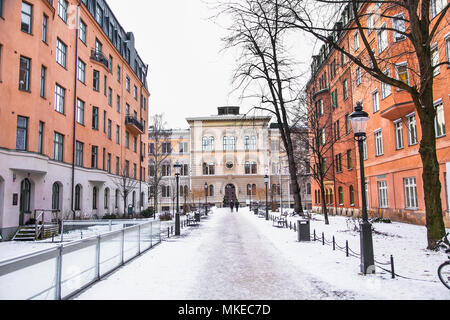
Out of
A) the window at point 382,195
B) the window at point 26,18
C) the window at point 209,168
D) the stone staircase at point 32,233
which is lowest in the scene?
the stone staircase at point 32,233

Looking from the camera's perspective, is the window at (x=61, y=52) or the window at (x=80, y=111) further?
the window at (x=80, y=111)

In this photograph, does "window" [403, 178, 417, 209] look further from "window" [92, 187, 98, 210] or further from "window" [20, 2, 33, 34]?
"window" [20, 2, 33, 34]

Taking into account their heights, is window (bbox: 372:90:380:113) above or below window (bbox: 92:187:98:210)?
above

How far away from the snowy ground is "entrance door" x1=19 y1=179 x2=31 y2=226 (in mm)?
9929

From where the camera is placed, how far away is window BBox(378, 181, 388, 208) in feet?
84.0

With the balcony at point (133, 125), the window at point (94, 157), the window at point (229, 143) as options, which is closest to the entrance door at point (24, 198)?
the window at point (94, 157)

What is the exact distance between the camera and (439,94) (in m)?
18.4

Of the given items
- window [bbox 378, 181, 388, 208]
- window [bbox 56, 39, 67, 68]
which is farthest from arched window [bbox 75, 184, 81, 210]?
window [bbox 378, 181, 388, 208]

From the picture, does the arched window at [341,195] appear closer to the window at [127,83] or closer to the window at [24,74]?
the window at [127,83]

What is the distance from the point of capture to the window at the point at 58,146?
2191cm

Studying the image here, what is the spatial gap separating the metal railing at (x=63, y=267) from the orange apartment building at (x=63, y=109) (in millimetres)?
10660

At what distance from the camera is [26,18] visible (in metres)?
18.1

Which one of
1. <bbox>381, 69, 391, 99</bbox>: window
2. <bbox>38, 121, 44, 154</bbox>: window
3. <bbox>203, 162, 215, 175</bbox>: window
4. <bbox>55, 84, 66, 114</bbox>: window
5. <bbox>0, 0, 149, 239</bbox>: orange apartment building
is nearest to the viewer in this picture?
<bbox>0, 0, 149, 239</bbox>: orange apartment building

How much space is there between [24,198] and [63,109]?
7312 millimetres
